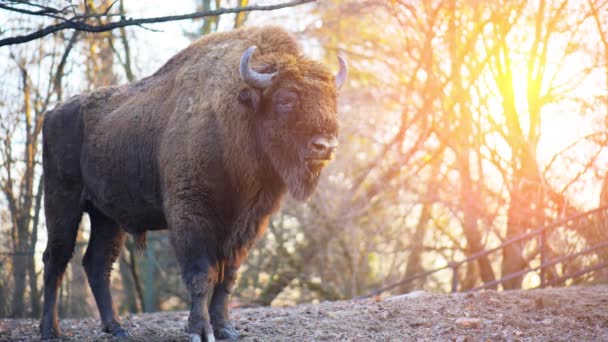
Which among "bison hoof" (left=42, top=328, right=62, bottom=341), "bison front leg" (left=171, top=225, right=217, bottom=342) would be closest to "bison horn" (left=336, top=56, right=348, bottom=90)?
"bison front leg" (left=171, top=225, right=217, bottom=342)

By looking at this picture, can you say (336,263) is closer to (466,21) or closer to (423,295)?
(466,21)

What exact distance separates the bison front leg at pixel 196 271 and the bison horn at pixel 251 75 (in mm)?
1410

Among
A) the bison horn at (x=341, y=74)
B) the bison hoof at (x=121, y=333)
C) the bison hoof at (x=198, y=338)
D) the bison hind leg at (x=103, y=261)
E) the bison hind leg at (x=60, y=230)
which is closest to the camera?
the bison hoof at (x=198, y=338)

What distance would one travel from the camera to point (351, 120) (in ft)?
59.1

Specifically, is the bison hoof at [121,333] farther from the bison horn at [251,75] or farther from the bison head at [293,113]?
the bison horn at [251,75]

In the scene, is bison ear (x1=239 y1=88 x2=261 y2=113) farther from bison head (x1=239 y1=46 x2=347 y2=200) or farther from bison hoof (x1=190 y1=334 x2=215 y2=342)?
bison hoof (x1=190 y1=334 x2=215 y2=342)

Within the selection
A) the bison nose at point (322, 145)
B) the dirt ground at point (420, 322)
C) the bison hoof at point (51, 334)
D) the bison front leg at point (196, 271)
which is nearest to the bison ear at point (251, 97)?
the bison nose at point (322, 145)

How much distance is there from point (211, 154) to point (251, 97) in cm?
65

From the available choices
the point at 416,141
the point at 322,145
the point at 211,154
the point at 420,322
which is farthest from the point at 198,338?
the point at 416,141

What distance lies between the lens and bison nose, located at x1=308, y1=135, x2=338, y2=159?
19.9 feet

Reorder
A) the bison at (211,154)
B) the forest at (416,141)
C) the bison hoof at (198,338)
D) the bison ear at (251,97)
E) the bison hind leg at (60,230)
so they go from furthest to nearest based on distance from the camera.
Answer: the forest at (416,141), the bison hind leg at (60,230), the bison ear at (251,97), the bison at (211,154), the bison hoof at (198,338)

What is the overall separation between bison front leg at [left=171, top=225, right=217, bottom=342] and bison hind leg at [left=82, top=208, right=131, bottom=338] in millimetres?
1629

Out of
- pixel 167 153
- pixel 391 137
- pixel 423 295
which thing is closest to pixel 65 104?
pixel 167 153

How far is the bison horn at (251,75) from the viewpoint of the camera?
6.38 m
